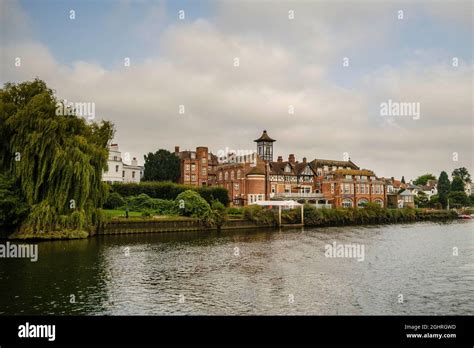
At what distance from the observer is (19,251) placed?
31844mm

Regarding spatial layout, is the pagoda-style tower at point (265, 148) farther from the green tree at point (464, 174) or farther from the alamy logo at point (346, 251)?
the green tree at point (464, 174)

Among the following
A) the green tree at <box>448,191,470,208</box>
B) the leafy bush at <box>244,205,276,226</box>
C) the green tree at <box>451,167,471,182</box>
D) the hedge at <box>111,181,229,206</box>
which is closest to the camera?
the leafy bush at <box>244,205,276,226</box>

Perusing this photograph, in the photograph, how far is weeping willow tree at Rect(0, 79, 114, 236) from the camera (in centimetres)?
3666

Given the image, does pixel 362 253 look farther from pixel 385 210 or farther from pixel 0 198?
pixel 385 210

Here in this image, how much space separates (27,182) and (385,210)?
5969 centimetres

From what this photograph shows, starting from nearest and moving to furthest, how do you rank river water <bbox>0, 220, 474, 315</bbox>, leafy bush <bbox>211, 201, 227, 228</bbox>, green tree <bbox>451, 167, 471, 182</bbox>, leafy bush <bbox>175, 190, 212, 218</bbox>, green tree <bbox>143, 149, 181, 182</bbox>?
river water <bbox>0, 220, 474, 315</bbox> → leafy bush <bbox>175, 190, 212, 218</bbox> → leafy bush <bbox>211, 201, 227, 228</bbox> → green tree <bbox>143, 149, 181, 182</bbox> → green tree <bbox>451, 167, 471, 182</bbox>

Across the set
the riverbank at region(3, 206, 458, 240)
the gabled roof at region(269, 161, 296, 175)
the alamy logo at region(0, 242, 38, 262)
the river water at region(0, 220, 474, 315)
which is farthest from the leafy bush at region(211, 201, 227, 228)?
the alamy logo at region(0, 242, 38, 262)

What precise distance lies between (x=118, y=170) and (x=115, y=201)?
1948 centimetres

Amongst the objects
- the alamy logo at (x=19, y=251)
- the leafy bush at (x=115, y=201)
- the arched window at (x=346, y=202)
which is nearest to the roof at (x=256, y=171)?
the arched window at (x=346, y=202)

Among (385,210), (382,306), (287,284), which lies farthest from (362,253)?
(385,210)

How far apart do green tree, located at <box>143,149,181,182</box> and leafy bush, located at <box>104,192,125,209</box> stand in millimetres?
23638
